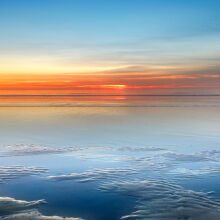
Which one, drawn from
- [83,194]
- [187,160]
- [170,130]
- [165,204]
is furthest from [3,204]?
[170,130]

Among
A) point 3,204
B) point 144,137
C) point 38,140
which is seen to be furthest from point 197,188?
point 38,140

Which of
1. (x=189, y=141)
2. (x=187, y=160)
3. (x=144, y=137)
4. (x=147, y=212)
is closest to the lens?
(x=147, y=212)

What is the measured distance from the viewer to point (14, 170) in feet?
23.1

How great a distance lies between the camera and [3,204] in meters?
5.04

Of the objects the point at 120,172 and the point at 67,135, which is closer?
the point at 120,172

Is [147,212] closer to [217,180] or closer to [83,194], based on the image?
[83,194]

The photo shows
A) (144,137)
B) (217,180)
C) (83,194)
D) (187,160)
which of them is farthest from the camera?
(144,137)

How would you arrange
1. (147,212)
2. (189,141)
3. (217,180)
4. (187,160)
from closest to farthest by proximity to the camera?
(147,212), (217,180), (187,160), (189,141)

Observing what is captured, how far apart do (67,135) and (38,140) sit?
1.45 meters

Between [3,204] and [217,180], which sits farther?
[217,180]

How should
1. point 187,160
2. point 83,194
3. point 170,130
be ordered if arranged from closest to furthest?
point 83,194 < point 187,160 < point 170,130

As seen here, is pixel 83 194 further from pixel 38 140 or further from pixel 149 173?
pixel 38 140

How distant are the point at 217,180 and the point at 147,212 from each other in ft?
7.11

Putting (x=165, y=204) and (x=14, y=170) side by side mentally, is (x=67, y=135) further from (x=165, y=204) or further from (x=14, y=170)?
(x=165, y=204)
